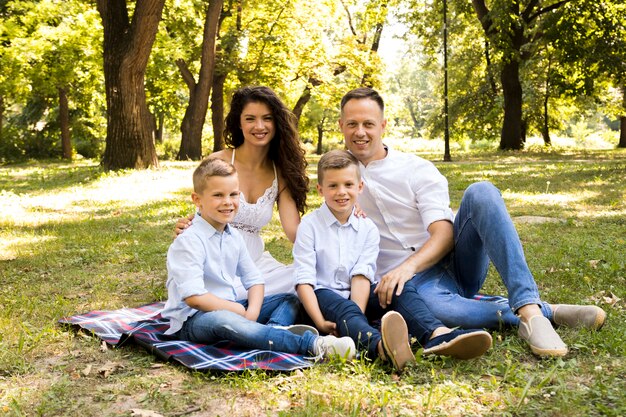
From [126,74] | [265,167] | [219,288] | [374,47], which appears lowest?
[219,288]

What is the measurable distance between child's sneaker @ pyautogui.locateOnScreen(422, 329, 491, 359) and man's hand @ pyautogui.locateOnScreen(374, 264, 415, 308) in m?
0.46

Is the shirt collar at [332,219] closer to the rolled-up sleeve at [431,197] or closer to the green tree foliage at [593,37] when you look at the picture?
the rolled-up sleeve at [431,197]

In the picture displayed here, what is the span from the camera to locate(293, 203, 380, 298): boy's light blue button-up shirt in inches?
159

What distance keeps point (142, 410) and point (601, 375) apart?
218 cm

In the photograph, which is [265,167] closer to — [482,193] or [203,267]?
[203,267]

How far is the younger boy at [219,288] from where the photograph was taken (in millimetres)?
3615

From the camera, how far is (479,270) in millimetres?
4238

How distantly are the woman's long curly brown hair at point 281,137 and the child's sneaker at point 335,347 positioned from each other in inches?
63.0

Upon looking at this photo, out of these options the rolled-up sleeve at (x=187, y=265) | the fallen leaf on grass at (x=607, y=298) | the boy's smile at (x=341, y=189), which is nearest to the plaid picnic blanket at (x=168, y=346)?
the rolled-up sleeve at (x=187, y=265)

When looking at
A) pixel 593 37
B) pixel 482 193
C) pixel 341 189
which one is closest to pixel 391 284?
pixel 341 189

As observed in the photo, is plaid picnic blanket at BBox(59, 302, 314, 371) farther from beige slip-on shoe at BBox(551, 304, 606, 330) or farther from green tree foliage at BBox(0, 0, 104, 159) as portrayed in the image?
green tree foliage at BBox(0, 0, 104, 159)

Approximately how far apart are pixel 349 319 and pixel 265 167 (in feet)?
5.36

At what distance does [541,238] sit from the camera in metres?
7.25

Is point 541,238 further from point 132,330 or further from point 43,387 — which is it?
point 43,387
